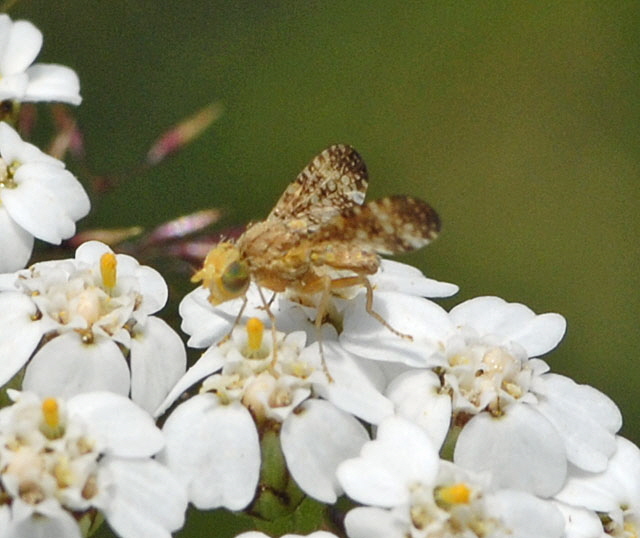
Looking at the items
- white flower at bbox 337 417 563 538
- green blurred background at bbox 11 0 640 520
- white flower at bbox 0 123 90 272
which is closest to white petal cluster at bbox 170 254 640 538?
white flower at bbox 337 417 563 538

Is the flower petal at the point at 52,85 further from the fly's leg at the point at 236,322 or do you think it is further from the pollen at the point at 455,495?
the pollen at the point at 455,495

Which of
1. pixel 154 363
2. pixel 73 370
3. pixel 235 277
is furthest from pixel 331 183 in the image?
pixel 73 370

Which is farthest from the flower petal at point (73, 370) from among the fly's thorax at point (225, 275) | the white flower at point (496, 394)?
the white flower at point (496, 394)

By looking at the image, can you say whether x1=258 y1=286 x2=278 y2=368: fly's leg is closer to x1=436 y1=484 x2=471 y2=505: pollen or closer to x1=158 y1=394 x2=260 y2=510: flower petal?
x1=158 y1=394 x2=260 y2=510: flower petal

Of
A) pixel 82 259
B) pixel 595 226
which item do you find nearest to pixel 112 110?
pixel 595 226

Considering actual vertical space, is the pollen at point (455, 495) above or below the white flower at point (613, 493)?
above

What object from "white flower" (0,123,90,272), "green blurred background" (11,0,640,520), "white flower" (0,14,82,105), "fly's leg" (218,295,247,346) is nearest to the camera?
"fly's leg" (218,295,247,346)

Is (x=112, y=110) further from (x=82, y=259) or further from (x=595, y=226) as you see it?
(x=82, y=259)
